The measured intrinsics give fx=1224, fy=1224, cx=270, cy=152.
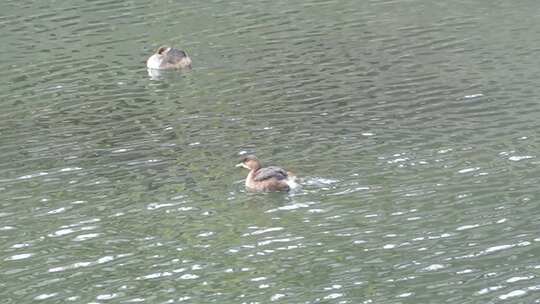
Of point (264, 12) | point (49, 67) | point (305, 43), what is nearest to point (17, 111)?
point (49, 67)

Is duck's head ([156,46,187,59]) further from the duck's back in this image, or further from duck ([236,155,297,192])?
the duck's back

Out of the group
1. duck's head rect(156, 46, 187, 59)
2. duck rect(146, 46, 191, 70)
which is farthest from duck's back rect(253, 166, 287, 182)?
duck's head rect(156, 46, 187, 59)

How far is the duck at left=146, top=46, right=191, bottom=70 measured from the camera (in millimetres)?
30344

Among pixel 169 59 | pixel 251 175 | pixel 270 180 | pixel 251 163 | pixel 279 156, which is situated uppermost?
pixel 169 59

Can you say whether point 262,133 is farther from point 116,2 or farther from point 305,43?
point 116,2

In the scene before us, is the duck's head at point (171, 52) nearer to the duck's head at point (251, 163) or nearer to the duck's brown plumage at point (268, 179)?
the duck's head at point (251, 163)

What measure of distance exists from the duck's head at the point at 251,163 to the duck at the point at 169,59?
8.89 m

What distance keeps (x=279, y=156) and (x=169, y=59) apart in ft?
27.3

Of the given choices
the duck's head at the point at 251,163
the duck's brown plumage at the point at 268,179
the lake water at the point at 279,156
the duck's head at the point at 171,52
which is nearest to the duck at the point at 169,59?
the duck's head at the point at 171,52

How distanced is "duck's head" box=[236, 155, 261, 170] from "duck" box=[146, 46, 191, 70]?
8890 mm

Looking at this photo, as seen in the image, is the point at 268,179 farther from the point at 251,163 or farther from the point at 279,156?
the point at 279,156

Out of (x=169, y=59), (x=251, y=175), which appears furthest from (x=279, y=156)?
(x=169, y=59)

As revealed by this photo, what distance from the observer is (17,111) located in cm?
2736

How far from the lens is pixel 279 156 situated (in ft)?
74.7
